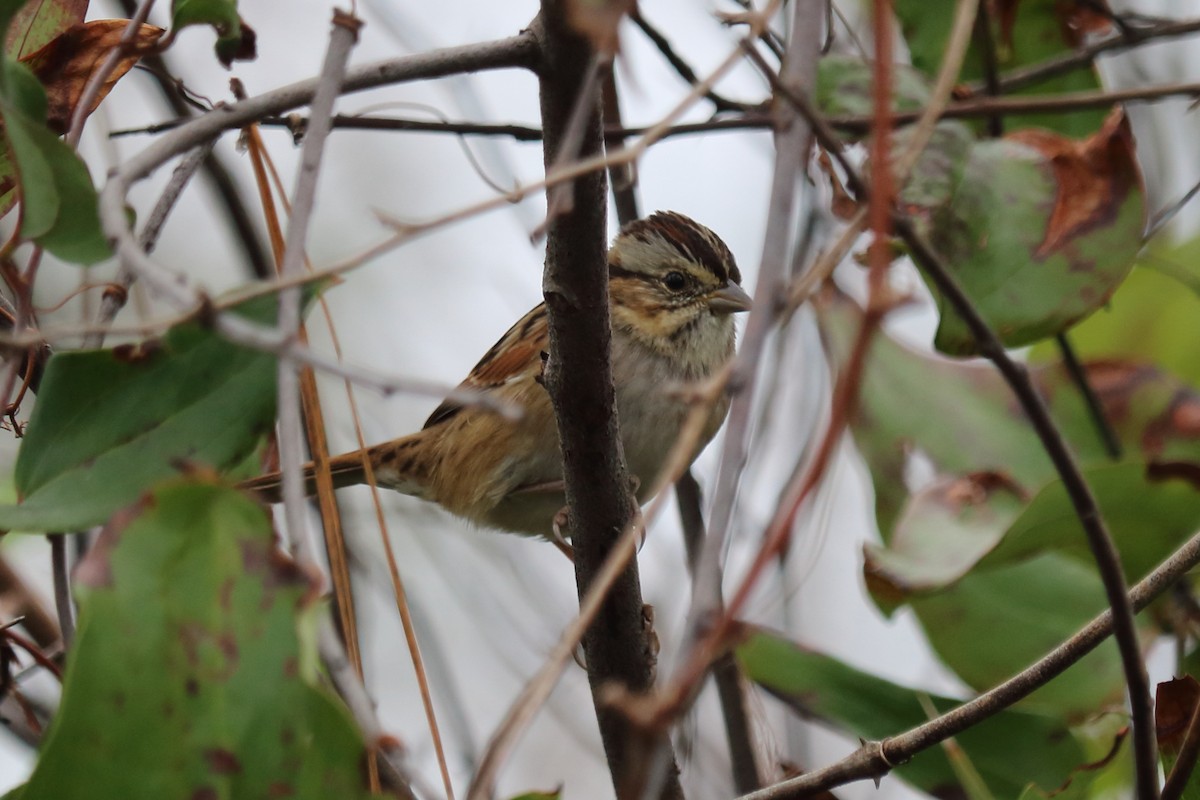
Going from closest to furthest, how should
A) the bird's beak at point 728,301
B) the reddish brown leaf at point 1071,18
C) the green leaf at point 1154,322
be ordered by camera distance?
the reddish brown leaf at point 1071,18, the green leaf at point 1154,322, the bird's beak at point 728,301

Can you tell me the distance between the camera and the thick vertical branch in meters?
1.65

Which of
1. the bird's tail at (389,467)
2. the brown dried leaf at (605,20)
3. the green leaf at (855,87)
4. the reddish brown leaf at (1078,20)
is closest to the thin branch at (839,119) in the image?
the green leaf at (855,87)

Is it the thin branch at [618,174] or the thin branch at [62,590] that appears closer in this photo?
the thin branch at [62,590]

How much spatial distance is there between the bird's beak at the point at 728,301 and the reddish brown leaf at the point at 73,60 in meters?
1.71

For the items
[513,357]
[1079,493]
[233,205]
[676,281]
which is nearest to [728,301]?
[676,281]

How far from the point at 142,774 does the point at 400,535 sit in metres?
4.12

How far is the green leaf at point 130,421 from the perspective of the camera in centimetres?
159

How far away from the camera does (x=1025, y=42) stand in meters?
2.99

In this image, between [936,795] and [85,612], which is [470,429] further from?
[85,612]

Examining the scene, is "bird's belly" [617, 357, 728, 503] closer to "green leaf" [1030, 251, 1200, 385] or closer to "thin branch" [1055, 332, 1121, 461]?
"thin branch" [1055, 332, 1121, 461]

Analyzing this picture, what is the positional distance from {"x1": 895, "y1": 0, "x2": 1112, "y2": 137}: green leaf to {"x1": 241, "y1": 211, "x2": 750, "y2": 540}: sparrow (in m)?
0.79

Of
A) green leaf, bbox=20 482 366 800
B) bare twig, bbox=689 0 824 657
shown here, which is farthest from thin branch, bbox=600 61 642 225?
green leaf, bbox=20 482 366 800

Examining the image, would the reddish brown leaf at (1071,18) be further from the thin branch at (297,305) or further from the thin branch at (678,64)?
the thin branch at (297,305)

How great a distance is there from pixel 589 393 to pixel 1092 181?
102 centimetres
